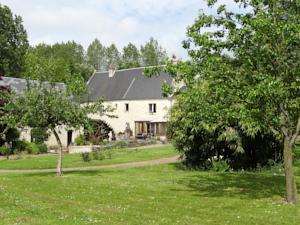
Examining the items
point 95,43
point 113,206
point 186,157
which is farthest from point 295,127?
point 95,43

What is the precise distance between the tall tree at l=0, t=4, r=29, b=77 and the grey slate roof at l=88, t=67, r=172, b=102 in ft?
55.1

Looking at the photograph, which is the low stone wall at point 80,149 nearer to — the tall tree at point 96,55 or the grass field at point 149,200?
the grass field at point 149,200

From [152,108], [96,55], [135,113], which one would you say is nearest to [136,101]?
[135,113]

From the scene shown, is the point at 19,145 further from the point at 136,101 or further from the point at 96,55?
the point at 96,55

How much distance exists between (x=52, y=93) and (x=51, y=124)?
1428 mm

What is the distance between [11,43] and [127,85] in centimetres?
2769

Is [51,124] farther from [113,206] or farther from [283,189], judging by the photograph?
[283,189]

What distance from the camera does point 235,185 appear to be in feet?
61.8

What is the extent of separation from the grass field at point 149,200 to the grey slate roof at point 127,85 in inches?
1408

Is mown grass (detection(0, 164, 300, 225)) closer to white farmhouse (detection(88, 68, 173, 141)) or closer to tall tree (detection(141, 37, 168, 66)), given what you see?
white farmhouse (detection(88, 68, 173, 141))

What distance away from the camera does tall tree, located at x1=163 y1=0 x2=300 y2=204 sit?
1257cm

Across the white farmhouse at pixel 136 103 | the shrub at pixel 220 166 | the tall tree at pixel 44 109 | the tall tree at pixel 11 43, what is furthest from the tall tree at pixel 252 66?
the tall tree at pixel 11 43

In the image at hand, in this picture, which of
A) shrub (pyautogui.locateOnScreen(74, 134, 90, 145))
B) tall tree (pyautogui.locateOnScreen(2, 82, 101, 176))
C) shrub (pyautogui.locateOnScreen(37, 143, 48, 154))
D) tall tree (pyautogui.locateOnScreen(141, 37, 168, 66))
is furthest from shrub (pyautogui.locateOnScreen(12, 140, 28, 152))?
tall tree (pyautogui.locateOnScreen(141, 37, 168, 66))

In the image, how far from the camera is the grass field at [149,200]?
11.2m
